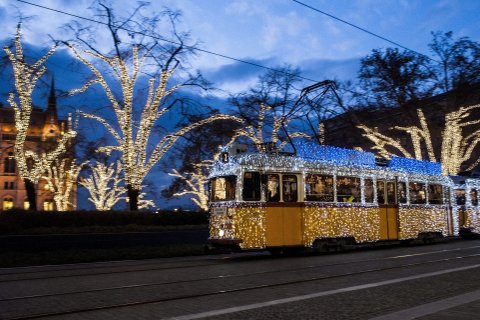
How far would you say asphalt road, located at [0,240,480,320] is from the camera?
22.7ft

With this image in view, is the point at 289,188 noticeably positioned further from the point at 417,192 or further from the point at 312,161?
the point at 417,192

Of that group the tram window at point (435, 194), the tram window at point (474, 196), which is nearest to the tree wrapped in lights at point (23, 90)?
the tram window at point (435, 194)

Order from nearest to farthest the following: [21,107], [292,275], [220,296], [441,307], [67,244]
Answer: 1. [441,307]
2. [220,296]
3. [292,275]
4. [67,244]
5. [21,107]

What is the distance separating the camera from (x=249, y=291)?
29.2 ft

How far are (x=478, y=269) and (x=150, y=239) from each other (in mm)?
13547

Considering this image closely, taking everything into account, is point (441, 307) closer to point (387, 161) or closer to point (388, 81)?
point (387, 161)

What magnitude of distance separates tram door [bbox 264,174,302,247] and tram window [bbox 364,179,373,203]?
152 inches

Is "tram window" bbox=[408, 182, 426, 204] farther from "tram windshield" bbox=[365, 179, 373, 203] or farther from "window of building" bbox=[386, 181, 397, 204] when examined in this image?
"tram windshield" bbox=[365, 179, 373, 203]

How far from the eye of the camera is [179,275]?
11.3 m

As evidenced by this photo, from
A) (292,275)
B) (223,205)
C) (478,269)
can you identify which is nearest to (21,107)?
(223,205)

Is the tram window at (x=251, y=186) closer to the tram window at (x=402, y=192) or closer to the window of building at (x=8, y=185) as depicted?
the tram window at (x=402, y=192)

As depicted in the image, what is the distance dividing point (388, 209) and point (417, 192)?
8.52ft

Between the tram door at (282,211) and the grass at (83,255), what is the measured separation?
4.60m

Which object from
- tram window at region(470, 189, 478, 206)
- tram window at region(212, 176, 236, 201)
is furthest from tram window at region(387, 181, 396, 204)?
tram window at region(470, 189, 478, 206)
